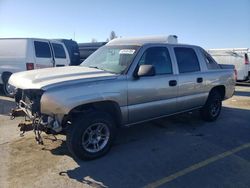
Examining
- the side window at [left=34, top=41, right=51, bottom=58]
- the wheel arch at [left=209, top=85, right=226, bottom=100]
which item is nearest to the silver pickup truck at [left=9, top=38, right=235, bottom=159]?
the wheel arch at [left=209, top=85, right=226, bottom=100]

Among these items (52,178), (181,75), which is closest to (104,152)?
(52,178)

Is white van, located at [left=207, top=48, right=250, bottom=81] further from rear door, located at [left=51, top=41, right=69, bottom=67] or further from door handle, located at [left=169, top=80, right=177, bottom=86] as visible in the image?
door handle, located at [left=169, top=80, right=177, bottom=86]

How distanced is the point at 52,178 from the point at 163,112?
2.62 m

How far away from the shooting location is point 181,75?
242 inches

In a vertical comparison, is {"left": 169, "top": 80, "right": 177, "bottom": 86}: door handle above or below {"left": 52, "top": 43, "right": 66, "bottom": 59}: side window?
below

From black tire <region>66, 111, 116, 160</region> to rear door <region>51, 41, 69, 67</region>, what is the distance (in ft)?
23.4

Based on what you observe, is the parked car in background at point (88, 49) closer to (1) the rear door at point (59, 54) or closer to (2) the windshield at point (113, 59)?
(1) the rear door at point (59, 54)

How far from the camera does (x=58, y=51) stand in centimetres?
1169

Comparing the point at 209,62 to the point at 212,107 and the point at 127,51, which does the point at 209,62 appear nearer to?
the point at 212,107

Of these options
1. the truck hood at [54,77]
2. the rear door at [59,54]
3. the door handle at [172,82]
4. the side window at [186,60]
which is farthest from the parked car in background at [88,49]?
the truck hood at [54,77]

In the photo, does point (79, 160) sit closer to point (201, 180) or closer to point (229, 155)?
point (201, 180)

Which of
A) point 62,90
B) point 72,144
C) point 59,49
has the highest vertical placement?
point 59,49

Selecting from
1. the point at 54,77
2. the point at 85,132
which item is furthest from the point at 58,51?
the point at 85,132

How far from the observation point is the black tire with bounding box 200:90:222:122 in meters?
7.31
